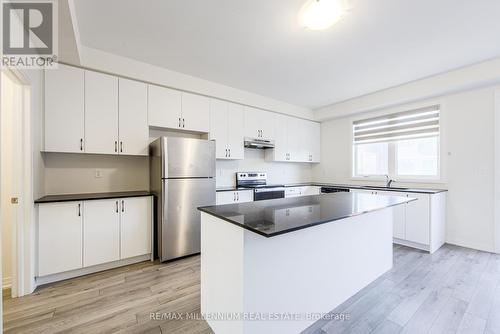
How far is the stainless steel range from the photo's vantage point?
3795mm

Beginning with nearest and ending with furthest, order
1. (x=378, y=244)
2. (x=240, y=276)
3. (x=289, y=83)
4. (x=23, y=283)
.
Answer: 1. (x=240, y=276)
2. (x=23, y=283)
3. (x=378, y=244)
4. (x=289, y=83)

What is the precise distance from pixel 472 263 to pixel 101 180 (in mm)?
4975

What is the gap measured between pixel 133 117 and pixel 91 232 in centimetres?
150

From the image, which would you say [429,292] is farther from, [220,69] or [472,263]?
[220,69]

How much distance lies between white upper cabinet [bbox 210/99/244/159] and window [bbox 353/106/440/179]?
8.70ft

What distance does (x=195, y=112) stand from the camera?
333 centimetres

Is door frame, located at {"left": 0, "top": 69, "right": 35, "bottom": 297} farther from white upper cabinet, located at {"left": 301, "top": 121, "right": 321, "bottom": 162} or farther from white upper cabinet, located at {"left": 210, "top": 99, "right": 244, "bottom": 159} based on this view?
white upper cabinet, located at {"left": 301, "top": 121, "right": 321, "bottom": 162}

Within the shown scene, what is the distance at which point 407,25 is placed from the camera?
211cm

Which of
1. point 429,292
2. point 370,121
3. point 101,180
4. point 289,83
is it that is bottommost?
point 429,292

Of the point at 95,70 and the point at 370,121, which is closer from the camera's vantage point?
the point at 95,70

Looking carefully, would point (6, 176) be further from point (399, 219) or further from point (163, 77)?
point (399, 219)

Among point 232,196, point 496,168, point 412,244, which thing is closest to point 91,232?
point 232,196

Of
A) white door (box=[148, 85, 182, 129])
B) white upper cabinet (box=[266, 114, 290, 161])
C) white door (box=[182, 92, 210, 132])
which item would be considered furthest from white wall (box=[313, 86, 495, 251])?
white door (box=[148, 85, 182, 129])

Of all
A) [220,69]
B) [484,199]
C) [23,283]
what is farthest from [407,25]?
[23,283]
